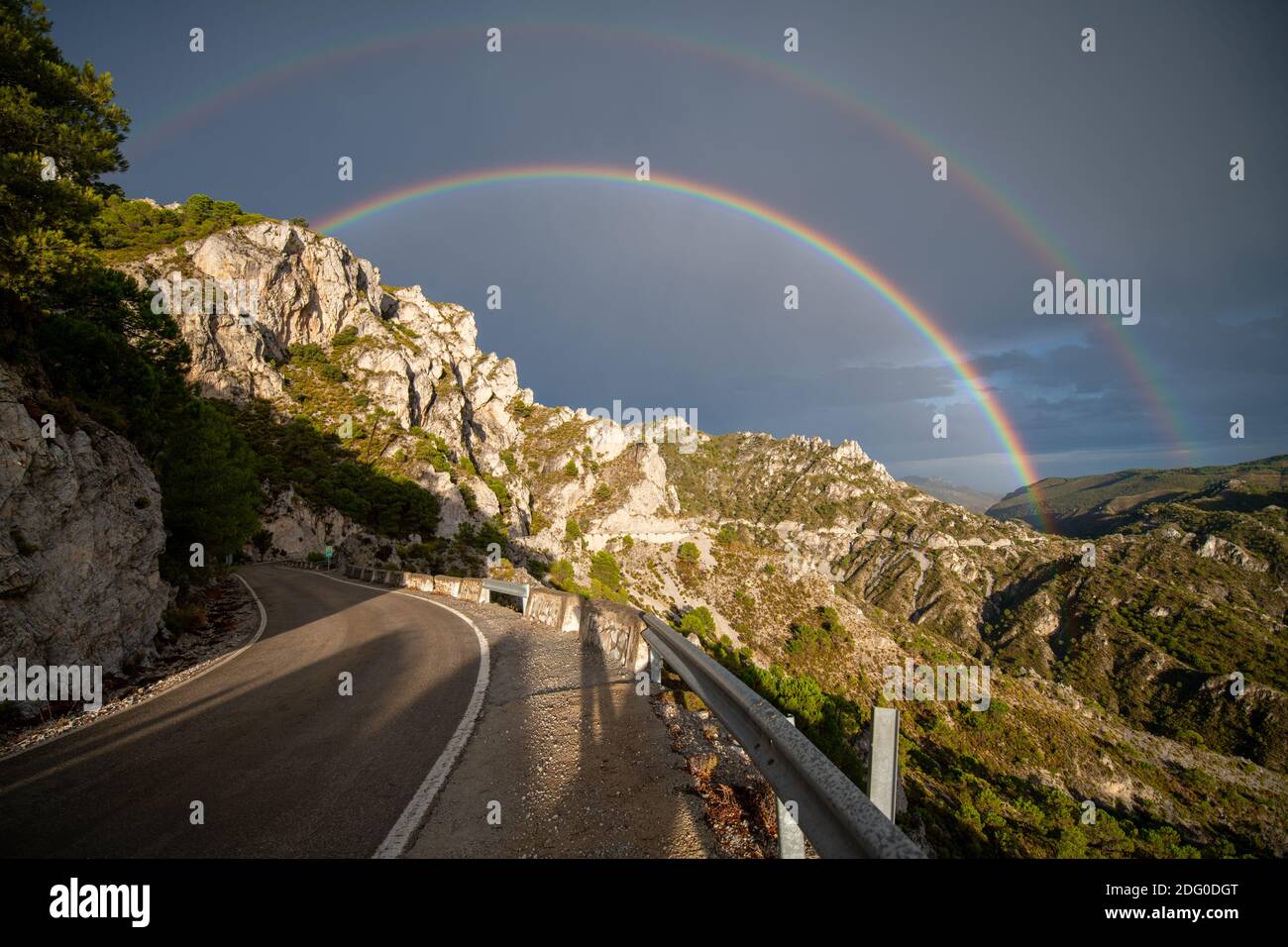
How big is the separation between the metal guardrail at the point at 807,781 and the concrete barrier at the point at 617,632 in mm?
2968

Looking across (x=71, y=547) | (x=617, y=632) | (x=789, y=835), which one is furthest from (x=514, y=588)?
(x=789, y=835)

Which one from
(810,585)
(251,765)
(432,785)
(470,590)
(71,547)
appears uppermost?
(71,547)

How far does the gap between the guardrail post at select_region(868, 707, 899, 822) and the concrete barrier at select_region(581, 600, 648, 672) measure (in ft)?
16.1

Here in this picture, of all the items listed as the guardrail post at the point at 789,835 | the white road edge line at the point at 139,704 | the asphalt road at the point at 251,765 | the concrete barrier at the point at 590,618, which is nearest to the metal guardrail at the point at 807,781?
the guardrail post at the point at 789,835

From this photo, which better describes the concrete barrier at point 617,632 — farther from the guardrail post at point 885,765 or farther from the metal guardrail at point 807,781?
the guardrail post at point 885,765

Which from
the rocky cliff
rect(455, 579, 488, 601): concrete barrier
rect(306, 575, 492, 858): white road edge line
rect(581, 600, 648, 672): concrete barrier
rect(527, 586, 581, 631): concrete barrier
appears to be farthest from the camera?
the rocky cliff

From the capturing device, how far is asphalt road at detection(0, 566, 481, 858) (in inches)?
150

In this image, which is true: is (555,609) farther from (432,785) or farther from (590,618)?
(432,785)

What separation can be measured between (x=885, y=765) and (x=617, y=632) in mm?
6186

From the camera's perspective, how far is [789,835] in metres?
2.77

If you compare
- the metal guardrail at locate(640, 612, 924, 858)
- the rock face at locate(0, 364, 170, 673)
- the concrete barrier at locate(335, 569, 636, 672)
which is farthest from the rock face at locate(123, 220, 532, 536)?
the metal guardrail at locate(640, 612, 924, 858)

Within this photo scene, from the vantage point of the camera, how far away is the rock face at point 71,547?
25.4ft

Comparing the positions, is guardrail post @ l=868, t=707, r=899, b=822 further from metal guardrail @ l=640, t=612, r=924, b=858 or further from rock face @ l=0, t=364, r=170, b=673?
rock face @ l=0, t=364, r=170, b=673

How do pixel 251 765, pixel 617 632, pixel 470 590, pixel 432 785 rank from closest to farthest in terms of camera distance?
1. pixel 432 785
2. pixel 251 765
3. pixel 617 632
4. pixel 470 590
